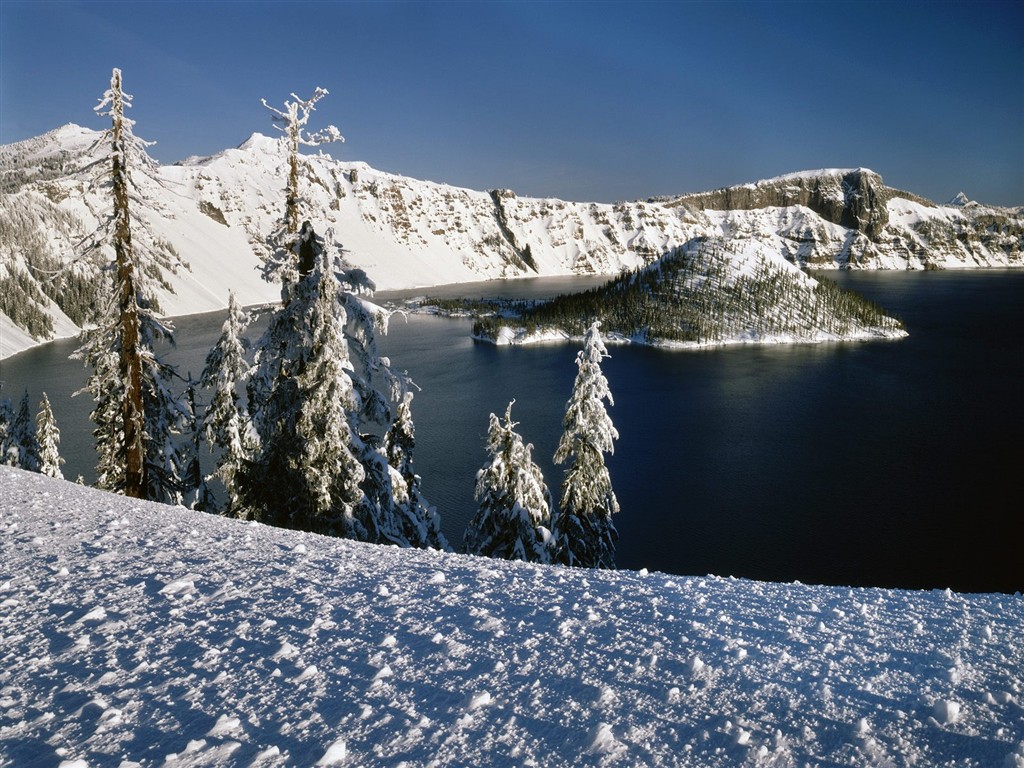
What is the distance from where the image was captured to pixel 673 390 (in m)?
82.1

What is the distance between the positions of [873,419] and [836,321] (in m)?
85.9

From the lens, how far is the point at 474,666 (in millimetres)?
5535

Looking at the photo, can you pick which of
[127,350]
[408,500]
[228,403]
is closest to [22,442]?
[228,403]

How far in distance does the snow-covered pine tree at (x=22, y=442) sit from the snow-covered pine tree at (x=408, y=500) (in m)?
23.1

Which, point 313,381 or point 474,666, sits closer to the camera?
point 474,666

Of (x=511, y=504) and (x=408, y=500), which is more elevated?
(x=408, y=500)

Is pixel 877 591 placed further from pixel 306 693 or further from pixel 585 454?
pixel 585 454

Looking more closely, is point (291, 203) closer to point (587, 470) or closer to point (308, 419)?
point (308, 419)

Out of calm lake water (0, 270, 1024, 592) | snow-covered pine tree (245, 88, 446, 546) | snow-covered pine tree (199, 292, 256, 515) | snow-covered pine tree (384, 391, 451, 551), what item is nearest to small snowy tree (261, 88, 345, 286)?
snow-covered pine tree (245, 88, 446, 546)

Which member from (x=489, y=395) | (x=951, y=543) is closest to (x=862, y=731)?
(x=951, y=543)

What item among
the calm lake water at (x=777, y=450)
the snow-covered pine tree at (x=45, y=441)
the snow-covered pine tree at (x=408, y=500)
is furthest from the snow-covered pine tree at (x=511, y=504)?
the snow-covered pine tree at (x=45, y=441)

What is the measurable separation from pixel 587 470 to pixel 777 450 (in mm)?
36236

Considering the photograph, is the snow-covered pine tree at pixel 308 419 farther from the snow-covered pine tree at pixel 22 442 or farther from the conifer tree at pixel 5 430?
the snow-covered pine tree at pixel 22 442

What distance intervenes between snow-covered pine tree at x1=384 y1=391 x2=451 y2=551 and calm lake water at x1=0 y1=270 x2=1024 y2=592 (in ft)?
42.1
